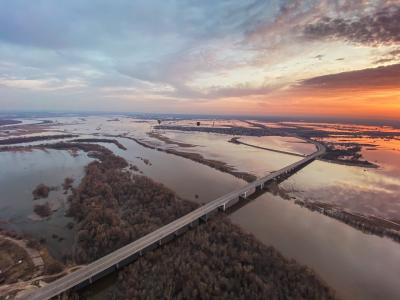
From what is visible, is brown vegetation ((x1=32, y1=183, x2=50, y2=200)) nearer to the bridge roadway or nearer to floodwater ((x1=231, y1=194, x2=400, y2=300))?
the bridge roadway

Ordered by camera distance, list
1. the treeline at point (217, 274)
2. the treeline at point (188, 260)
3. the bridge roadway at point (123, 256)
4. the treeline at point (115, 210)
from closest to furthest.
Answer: the bridge roadway at point (123, 256) → the treeline at point (217, 274) → the treeline at point (188, 260) → the treeline at point (115, 210)

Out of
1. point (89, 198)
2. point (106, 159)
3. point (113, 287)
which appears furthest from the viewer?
point (106, 159)

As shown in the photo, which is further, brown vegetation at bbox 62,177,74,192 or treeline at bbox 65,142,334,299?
brown vegetation at bbox 62,177,74,192

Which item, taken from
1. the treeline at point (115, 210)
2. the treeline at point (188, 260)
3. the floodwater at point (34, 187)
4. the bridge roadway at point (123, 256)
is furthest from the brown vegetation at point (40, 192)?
the bridge roadway at point (123, 256)

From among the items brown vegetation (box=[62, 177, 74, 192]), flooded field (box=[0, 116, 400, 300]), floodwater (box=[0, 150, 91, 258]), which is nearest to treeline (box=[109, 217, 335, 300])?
flooded field (box=[0, 116, 400, 300])

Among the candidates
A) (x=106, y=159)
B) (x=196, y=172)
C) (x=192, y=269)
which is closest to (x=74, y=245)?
(x=192, y=269)

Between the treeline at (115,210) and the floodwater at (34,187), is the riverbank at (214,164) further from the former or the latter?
the floodwater at (34,187)

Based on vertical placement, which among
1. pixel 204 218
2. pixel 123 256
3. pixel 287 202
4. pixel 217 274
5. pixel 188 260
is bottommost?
pixel 287 202

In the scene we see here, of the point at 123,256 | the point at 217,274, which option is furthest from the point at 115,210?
the point at 217,274

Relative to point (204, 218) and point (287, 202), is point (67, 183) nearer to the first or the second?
point (204, 218)

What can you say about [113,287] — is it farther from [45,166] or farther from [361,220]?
[45,166]

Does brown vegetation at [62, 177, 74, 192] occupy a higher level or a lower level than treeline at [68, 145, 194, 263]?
lower
